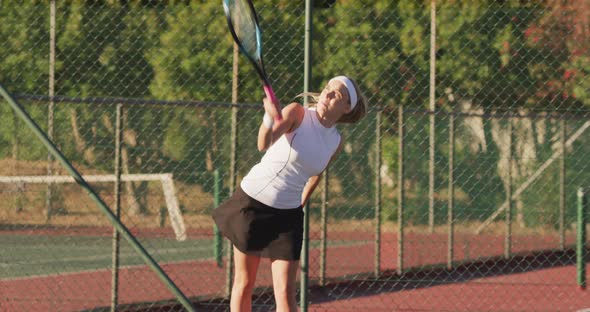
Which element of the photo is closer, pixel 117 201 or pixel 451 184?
pixel 117 201

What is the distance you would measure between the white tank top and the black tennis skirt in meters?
0.04

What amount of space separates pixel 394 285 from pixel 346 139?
2.37m

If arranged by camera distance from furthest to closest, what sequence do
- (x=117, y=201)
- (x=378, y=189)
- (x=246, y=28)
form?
(x=378, y=189) → (x=117, y=201) → (x=246, y=28)

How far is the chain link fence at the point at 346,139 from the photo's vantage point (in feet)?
35.4

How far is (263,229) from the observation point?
16.4ft

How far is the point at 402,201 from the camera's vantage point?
378 inches

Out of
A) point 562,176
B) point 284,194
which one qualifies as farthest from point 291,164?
point 562,176

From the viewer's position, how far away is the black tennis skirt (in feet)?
16.3

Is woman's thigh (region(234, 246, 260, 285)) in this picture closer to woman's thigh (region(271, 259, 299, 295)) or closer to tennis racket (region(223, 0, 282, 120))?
woman's thigh (region(271, 259, 299, 295))

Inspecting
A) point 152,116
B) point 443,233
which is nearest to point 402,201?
point 443,233

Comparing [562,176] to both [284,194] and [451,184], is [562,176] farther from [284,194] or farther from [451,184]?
[284,194]

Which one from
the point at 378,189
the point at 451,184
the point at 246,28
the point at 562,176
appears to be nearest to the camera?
the point at 246,28

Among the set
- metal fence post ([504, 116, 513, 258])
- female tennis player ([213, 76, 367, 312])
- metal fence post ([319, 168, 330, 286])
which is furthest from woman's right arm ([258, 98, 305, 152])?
metal fence post ([504, 116, 513, 258])

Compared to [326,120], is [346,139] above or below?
below
